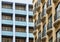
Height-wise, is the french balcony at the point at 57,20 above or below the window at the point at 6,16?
below

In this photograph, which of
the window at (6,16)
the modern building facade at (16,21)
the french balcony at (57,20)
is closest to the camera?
the french balcony at (57,20)

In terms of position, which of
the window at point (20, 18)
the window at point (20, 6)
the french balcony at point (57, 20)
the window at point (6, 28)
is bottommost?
the french balcony at point (57, 20)

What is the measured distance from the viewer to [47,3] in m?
30.2

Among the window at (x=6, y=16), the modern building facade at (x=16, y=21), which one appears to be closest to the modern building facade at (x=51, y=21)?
the modern building facade at (x=16, y=21)

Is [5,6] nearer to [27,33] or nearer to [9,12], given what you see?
[9,12]

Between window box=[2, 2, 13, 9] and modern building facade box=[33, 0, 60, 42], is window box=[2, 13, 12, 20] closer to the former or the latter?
window box=[2, 2, 13, 9]

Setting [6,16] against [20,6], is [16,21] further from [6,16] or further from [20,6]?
[20,6]

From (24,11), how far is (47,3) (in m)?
31.2

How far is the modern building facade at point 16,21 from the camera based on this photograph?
193 ft

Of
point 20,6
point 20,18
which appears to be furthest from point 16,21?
point 20,6

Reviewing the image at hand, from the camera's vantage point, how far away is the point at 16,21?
6012 cm

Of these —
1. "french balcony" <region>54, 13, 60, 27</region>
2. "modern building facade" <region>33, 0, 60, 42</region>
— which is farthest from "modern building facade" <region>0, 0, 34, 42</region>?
"french balcony" <region>54, 13, 60, 27</region>

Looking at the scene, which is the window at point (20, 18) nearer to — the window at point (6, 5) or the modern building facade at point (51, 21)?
the window at point (6, 5)

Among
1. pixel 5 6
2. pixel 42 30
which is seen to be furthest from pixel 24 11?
pixel 42 30
